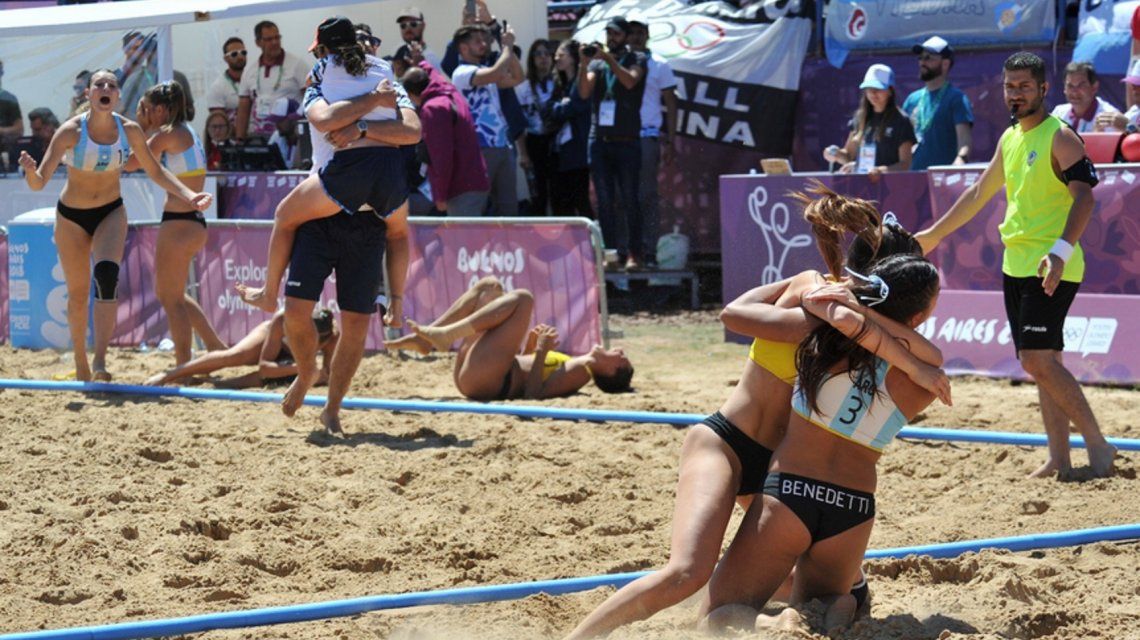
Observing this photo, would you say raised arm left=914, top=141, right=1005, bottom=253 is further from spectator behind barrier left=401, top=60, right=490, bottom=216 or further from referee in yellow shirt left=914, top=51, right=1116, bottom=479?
spectator behind barrier left=401, top=60, right=490, bottom=216

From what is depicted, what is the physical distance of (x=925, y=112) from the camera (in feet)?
38.0

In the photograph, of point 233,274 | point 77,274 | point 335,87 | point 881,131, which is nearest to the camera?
point 335,87

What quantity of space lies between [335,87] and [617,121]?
18.8 feet

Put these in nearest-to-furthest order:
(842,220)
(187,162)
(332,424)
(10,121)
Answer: (842,220)
(332,424)
(187,162)
(10,121)

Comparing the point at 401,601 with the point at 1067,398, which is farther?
the point at 1067,398

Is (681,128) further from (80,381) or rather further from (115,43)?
(80,381)

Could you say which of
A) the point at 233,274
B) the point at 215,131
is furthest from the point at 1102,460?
the point at 215,131

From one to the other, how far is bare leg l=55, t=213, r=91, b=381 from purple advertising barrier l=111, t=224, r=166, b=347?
228 cm

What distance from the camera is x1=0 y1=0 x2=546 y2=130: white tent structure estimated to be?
1356cm

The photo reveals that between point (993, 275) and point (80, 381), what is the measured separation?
5967mm

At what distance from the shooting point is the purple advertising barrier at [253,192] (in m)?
13.0

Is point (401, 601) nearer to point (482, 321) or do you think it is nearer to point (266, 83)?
point (482, 321)

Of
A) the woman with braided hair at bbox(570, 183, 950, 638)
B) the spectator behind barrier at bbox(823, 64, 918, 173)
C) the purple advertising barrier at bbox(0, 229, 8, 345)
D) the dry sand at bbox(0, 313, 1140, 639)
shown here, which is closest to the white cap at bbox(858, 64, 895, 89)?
the spectator behind barrier at bbox(823, 64, 918, 173)

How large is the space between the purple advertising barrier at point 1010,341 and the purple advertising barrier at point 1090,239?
144mm
